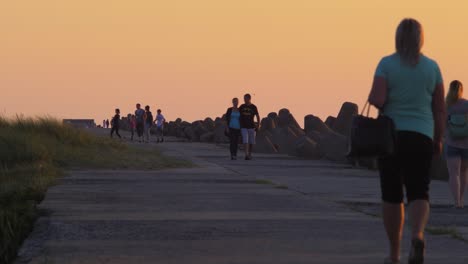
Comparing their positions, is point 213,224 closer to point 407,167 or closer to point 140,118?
point 407,167

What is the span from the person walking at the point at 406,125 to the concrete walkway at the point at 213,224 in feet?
1.71

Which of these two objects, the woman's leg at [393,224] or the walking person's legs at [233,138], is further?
the walking person's legs at [233,138]

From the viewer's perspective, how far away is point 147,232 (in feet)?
37.0

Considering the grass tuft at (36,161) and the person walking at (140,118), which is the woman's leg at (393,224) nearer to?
the grass tuft at (36,161)

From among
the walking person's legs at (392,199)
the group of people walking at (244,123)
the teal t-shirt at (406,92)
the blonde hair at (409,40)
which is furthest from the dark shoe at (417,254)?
the group of people walking at (244,123)

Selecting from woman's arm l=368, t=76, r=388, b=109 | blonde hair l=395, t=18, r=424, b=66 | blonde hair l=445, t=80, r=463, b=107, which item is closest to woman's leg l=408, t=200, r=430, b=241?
woman's arm l=368, t=76, r=388, b=109

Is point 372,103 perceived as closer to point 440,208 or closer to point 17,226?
point 17,226

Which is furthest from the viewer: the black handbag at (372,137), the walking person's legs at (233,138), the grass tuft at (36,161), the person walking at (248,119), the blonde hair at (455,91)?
the walking person's legs at (233,138)

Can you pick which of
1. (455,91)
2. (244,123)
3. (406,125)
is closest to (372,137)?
(406,125)

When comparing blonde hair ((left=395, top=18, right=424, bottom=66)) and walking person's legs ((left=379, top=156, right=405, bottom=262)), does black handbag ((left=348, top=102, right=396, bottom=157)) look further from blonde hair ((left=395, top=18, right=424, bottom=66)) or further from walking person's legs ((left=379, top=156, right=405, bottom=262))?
blonde hair ((left=395, top=18, right=424, bottom=66))

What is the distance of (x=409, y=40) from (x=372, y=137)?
2.63 feet

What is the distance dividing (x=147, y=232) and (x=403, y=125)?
10.5ft

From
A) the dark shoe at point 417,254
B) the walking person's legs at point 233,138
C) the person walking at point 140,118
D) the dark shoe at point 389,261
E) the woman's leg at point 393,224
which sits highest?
the person walking at point 140,118

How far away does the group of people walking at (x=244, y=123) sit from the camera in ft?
103
